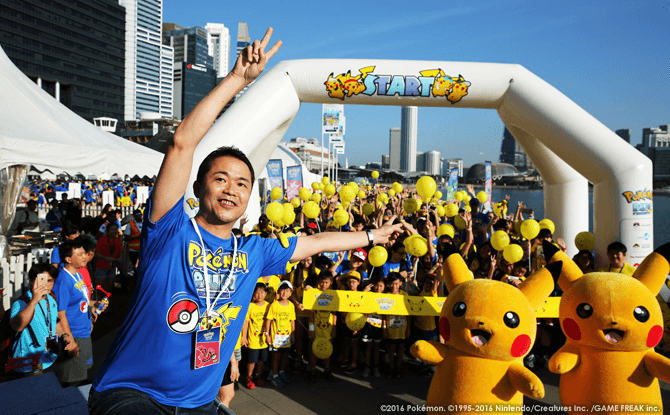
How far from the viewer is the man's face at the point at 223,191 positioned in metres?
1.47

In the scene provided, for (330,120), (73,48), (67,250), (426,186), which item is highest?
(73,48)

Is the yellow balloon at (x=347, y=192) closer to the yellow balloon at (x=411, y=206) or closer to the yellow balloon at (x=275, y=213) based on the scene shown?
the yellow balloon at (x=411, y=206)

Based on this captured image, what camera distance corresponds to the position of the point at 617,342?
2590mm

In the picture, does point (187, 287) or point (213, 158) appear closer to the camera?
point (187, 287)

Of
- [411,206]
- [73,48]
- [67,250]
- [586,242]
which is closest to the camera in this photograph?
[67,250]

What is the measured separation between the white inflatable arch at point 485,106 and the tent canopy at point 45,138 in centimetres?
188

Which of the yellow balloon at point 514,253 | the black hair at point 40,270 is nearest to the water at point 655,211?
the yellow balloon at point 514,253

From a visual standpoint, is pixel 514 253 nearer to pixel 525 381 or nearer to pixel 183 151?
pixel 525 381

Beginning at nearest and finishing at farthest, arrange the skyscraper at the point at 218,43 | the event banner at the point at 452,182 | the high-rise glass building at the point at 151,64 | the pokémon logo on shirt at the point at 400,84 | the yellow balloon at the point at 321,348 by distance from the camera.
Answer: the yellow balloon at the point at 321,348, the pokémon logo on shirt at the point at 400,84, the event banner at the point at 452,182, the high-rise glass building at the point at 151,64, the skyscraper at the point at 218,43

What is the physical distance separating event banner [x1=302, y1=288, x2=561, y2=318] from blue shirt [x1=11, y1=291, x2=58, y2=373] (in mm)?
2150

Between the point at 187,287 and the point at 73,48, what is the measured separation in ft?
329

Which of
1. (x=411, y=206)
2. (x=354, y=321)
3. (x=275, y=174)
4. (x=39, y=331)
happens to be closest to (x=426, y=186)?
(x=411, y=206)

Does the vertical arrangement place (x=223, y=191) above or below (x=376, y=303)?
above

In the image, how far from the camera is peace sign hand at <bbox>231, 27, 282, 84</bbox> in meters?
1.50
